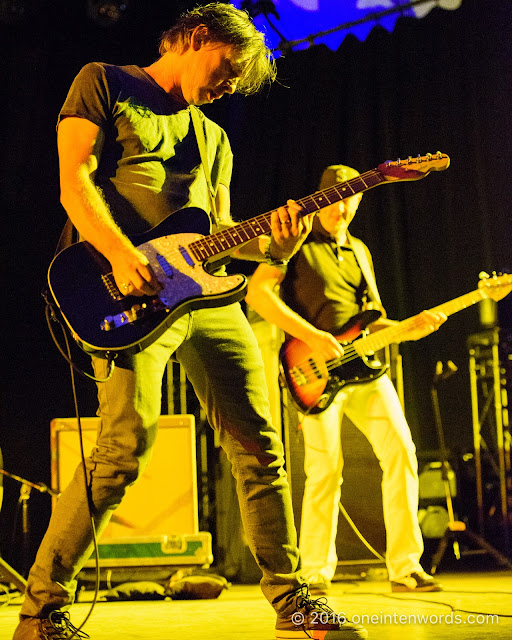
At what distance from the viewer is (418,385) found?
5.86m

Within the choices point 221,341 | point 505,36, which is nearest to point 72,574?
point 221,341

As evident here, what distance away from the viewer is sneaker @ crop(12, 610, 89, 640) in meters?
2.21

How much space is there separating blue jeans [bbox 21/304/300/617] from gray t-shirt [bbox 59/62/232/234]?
0.40m

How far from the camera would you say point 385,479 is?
162 inches

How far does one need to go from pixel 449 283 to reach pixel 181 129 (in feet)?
12.2

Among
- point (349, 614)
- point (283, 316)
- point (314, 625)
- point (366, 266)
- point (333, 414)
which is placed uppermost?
point (366, 266)

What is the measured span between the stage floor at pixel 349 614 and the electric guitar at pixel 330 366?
3.31 ft

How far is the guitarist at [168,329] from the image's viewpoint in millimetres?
2289

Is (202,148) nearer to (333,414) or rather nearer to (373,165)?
(333,414)

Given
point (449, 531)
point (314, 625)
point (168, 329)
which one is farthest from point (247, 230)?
point (449, 531)

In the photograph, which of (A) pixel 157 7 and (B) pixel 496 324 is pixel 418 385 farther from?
(A) pixel 157 7

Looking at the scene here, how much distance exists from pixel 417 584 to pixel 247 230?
2241 mm

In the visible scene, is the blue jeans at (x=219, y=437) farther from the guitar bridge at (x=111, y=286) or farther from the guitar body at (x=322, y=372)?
the guitar body at (x=322, y=372)

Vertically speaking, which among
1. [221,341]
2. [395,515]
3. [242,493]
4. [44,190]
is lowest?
[395,515]
